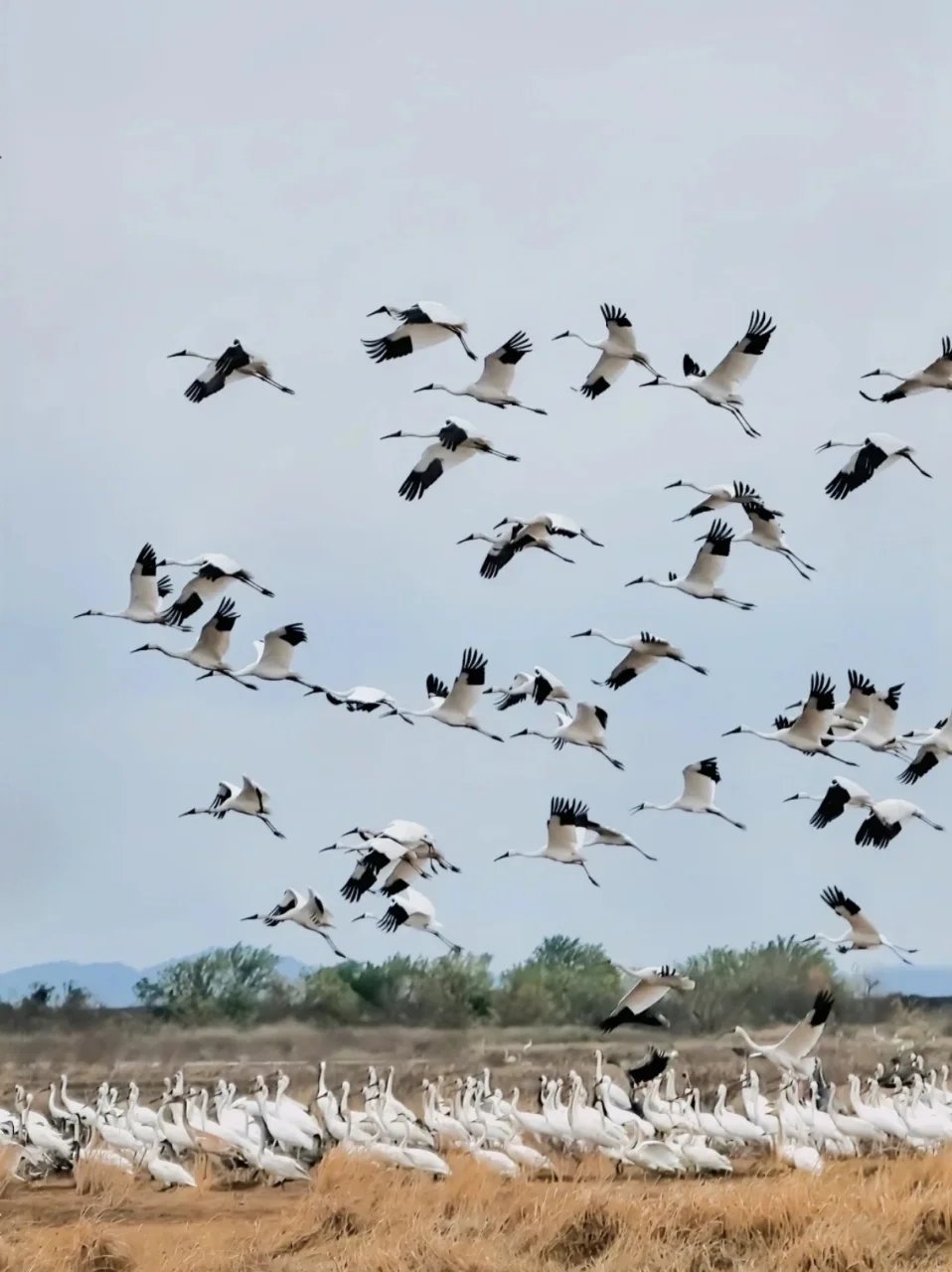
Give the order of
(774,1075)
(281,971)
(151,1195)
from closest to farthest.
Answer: (151,1195), (774,1075), (281,971)

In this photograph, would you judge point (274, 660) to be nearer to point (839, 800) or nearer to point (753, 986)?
point (839, 800)

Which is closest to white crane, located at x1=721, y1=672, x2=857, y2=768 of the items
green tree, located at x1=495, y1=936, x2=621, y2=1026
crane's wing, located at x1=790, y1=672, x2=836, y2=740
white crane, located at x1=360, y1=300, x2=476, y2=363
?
crane's wing, located at x1=790, y1=672, x2=836, y2=740

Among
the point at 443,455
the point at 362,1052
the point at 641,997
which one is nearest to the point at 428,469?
the point at 443,455

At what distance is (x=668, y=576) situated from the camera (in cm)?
2177

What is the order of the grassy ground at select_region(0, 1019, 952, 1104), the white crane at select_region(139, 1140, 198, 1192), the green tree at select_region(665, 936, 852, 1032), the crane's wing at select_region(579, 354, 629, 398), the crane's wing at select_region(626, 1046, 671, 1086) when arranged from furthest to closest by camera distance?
the green tree at select_region(665, 936, 852, 1032), the grassy ground at select_region(0, 1019, 952, 1104), the crane's wing at select_region(579, 354, 629, 398), the crane's wing at select_region(626, 1046, 671, 1086), the white crane at select_region(139, 1140, 198, 1192)

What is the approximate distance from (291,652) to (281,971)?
45.5ft

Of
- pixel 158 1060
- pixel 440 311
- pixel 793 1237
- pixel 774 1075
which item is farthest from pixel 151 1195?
pixel 158 1060

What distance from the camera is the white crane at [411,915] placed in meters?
20.3

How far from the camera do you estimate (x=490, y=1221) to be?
1463 cm

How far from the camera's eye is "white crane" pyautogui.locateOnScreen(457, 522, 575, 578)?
20.0 metres

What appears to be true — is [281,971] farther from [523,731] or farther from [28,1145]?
[28,1145]

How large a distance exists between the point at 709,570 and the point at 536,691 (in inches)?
79.7

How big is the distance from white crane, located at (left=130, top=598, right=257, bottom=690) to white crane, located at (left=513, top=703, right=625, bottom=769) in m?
2.83

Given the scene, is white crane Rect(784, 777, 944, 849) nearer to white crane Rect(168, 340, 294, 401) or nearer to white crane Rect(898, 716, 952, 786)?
white crane Rect(898, 716, 952, 786)
